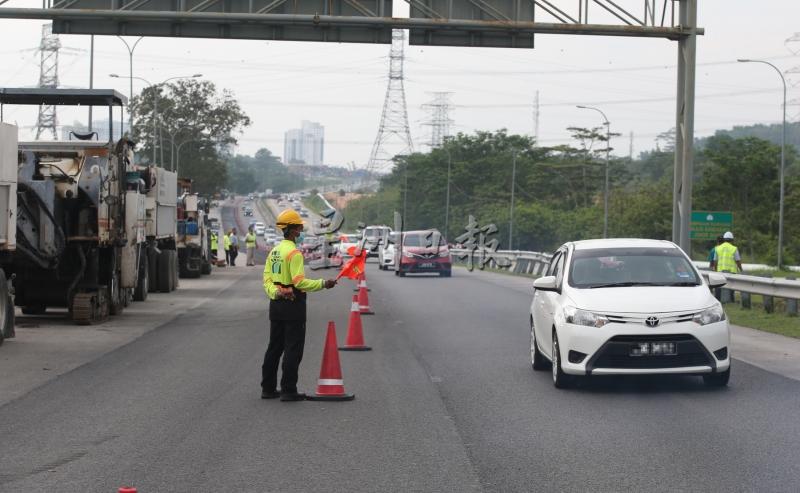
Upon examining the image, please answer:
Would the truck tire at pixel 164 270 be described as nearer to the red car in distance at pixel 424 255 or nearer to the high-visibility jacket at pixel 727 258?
the red car in distance at pixel 424 255

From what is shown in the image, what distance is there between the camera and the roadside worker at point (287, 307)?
39.1 feet

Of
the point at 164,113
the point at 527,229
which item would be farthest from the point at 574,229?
the point at 164,113

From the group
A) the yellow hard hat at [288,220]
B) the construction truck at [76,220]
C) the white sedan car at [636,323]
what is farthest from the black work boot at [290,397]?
the construction truck at [76,220]

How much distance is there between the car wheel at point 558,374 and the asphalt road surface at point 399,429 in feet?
0.65

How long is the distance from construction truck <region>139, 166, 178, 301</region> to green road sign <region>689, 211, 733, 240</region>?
13.8 m

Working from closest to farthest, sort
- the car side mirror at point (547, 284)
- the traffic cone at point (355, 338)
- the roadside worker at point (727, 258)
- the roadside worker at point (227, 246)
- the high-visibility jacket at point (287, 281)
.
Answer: the high-visibility jacket at point (287, 281), the car side mirror at point (547, 284), the traffic cone at point (355, 338), the roadside worker at point (727, 258), the roadside worker at point (227, 246)

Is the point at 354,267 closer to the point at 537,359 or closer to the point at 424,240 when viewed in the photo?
the point at 537,359

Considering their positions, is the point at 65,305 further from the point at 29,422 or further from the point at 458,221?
the point at 458,221

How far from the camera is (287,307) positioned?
39.3 feet

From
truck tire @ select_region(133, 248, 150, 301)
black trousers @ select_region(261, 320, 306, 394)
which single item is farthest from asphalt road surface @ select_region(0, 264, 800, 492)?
truck tire @ select_region(133, 248, 150, 301)

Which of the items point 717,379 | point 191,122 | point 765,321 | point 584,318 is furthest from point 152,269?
point 191,122

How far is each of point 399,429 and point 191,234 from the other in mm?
31446

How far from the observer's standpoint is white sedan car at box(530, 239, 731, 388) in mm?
12336

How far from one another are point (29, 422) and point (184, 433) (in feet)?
5.12
